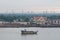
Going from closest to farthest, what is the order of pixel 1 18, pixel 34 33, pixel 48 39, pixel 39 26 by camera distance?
pixel 48 39 → pixel 34 33 → pixel 39 26 → pixel 1 18

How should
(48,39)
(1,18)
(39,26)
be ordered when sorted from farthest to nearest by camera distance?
(1,18)
(39,26)
(48,39)

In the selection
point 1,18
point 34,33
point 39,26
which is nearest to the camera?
point 34,33

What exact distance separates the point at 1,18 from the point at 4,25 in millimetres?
6789

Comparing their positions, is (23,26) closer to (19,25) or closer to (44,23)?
(19,25)

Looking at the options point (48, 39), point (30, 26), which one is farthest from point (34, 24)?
point (48, 39)

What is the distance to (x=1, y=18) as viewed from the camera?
127 ft

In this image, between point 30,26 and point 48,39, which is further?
point 30,26

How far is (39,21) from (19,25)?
2150 millimetres

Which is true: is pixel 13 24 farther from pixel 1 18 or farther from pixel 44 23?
pixel 1 18

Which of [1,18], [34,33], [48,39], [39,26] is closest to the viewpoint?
[48,39]

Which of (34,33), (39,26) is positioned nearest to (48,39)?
(34,33)

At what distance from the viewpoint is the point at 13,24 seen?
108 feet

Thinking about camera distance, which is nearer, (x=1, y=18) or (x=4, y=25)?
(x=4, y=25)

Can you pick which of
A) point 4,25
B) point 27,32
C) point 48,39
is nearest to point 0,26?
point 4,25
